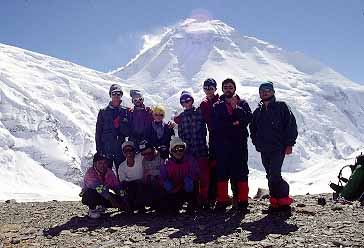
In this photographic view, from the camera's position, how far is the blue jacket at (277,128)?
404 inches

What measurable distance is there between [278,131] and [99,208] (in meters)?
4.67

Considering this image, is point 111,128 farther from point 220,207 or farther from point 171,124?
point 220,207

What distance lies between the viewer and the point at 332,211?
10.6 meters

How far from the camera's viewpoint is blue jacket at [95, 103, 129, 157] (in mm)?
12461

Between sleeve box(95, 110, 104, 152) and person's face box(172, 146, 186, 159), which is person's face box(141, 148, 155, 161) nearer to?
person's face box(172, 146, 186, 159)

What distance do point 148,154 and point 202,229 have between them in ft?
9.37

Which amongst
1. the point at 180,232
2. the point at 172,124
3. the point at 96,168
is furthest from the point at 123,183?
the point at 180,232

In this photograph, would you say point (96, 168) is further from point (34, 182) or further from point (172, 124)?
point (34, 182)

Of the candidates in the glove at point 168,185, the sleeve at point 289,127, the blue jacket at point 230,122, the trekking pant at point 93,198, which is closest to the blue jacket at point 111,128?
the trekking pant at point 93,198

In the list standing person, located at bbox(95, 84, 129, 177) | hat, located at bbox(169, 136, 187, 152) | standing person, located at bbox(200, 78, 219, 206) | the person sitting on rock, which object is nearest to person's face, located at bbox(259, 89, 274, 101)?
standing person, located at bbox(200, 78, 219, 206)

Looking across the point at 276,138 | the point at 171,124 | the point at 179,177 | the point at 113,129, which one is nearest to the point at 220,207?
the point at 179,177

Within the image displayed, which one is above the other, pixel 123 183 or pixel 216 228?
pixel 123 183

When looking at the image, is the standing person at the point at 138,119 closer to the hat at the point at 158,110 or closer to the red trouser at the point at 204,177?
the hat at the point at 158,110

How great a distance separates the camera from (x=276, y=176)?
1030 cm
